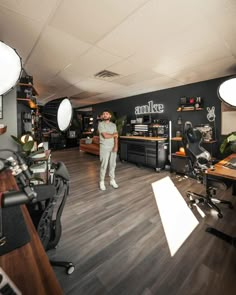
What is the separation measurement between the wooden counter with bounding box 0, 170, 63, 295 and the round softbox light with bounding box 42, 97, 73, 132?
927mm

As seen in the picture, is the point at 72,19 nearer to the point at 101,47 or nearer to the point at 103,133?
the point at 101,47

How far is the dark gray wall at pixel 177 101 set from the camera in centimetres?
371

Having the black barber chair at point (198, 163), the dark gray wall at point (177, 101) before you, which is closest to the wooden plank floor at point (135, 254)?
the black barber chair at point (198, 163)

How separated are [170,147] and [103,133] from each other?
225 cm

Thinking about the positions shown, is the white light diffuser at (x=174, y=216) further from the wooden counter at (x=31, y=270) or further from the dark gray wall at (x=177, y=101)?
the dark gray wall at (x=177, y=101)

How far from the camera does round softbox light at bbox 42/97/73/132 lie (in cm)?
135

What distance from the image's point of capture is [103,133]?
3.09 metres

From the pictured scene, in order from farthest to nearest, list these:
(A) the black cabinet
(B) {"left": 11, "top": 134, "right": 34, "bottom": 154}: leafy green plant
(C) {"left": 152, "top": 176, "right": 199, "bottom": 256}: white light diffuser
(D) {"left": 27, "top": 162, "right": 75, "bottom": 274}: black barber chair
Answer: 1. (A) the black cabinet
2. (B) {"left": 11, "top": 134, "right": 34, "bottom": 154}: leafy green plant
3. (C) {"left": 152, "top": 176, "right": 199, "bottom": 256}: white light diffuser
4. (D) {"left": 27, "top": 162, "right": 75, "bottom": 274}: black barber chair

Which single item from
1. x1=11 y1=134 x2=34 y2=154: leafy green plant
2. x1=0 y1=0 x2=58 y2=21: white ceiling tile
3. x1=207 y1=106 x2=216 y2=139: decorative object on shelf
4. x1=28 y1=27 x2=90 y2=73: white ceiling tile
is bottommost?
x1=11 y1=134 x2=34 y2=154: leafy green plant

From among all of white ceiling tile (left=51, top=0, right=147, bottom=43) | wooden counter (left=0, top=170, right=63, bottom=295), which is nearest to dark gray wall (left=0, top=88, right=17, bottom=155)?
white ceiling tile (left=51, top=0, right=147, bottom=43)

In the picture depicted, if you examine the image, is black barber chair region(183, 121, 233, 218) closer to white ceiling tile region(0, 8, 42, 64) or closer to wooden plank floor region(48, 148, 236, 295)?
wooden plank floor region(48, 148, 236, 295)

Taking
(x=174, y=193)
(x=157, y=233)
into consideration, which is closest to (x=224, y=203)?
(x=174, y=193)

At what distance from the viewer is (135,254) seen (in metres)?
1.56

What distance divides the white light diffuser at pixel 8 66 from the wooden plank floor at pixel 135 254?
1.83 m
